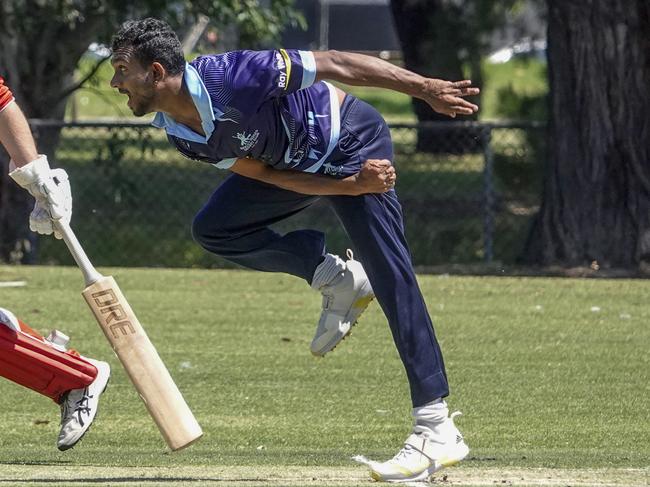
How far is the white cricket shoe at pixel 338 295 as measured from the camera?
6.40 meters

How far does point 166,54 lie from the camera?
17.6 ft

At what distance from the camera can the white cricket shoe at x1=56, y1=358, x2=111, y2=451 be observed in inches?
238

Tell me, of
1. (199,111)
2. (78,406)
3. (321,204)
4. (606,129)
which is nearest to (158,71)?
(199,111)

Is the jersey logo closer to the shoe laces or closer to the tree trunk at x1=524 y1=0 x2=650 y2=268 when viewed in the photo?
the shoe laces

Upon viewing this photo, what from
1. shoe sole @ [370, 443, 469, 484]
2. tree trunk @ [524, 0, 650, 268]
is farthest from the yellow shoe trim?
tree trunk @ [524, 0, 650, 268]

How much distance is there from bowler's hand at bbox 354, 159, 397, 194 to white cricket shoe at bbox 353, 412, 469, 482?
3.15 feet

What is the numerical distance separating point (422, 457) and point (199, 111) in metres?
1.60

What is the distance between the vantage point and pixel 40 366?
602 centimetres

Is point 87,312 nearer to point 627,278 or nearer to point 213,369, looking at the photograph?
point 213,369

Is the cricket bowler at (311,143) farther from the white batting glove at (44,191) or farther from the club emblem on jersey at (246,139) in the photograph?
the white batting glove at (44,191)

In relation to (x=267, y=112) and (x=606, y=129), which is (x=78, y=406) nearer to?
(x=267, y=112)

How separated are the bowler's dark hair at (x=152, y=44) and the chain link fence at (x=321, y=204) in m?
8.12

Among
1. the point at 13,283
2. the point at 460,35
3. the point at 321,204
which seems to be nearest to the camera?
the point at 13,283

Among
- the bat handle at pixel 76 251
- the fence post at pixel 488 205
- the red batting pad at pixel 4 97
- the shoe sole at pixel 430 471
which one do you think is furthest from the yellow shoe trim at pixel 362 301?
the fence post at pixel 488 205
